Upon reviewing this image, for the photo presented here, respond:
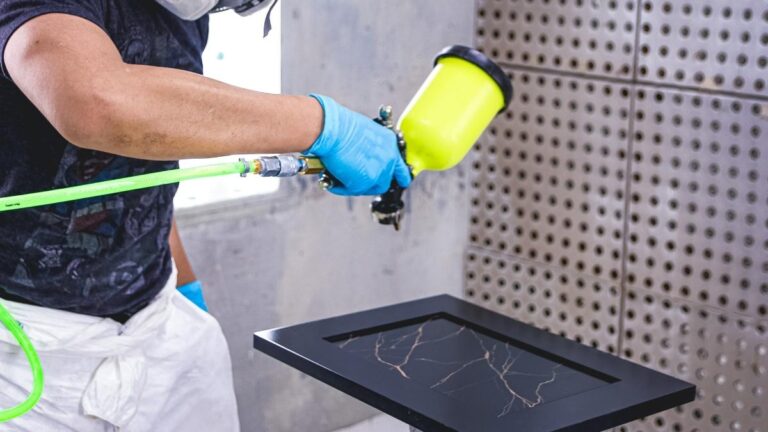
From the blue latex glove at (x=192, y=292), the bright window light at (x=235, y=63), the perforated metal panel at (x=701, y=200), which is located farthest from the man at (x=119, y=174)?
the perforated metal panel at (x=701, y=200)

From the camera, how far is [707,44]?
235 cm

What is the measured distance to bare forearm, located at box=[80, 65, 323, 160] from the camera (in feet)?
4.19

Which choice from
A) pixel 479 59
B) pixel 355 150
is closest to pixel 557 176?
pixel 479 59

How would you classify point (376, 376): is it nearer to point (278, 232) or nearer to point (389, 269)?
point (278, 232)

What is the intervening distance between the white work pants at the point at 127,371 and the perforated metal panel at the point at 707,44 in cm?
124

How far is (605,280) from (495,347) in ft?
3.49

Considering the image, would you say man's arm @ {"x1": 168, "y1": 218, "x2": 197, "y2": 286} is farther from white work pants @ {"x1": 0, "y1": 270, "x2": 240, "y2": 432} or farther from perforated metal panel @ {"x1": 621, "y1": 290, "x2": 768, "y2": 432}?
perforated metal panel @ {"x1": 621, "y1": 290, "x2": 768, "y2": 432}

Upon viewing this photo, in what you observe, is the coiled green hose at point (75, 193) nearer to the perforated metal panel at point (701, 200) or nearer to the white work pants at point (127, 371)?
the white work pants at point (127, 371)

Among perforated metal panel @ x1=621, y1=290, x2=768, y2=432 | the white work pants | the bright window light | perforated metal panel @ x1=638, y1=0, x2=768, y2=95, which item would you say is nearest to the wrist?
the white work pants

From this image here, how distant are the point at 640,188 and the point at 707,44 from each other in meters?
0.38

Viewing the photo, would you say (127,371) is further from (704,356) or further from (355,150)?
(704,356)

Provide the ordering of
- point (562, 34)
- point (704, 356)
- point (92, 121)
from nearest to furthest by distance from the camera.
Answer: point (92, 121), point (704, 356), point (562, 34)

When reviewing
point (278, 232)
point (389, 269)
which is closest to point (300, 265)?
point (278, 232)

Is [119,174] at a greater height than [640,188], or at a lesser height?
greater
